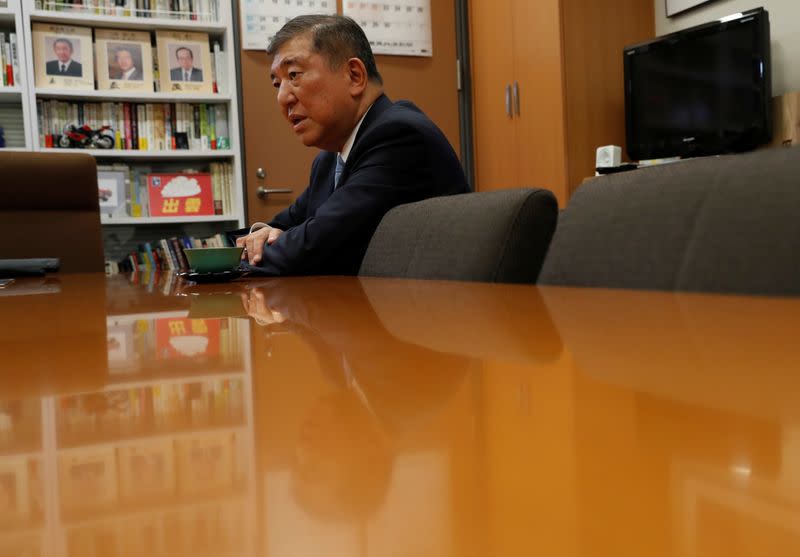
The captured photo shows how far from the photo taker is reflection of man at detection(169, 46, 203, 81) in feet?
11.7

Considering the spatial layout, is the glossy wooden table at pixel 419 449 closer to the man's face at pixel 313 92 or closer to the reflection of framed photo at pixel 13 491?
the reflection of framed photo at pixel 13 491

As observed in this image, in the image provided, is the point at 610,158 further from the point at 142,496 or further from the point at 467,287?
the point at 142,496

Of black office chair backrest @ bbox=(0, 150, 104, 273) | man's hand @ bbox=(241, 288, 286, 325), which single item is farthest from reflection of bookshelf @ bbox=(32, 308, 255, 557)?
black office chair backrest @ bbox=(0, 150, 104, 273)

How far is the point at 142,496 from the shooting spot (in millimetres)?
127

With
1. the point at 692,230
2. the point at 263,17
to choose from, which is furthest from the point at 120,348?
the point at 263,17

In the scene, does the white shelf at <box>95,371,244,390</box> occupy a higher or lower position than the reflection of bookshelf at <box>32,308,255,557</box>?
lower

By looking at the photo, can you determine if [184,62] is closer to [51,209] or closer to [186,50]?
[186,50]

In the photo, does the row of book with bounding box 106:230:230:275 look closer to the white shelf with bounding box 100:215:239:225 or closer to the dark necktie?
the white shelf with bounding box 100:215:239:225

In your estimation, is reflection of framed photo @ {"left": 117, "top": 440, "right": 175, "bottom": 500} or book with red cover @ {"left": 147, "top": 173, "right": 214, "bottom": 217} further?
book with red cover @ {"left": 147, "top": 173, "right": 214, "bottom": 217}

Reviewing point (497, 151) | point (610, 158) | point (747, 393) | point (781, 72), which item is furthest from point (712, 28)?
point (747, 393)

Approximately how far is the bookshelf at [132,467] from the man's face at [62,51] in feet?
11.7

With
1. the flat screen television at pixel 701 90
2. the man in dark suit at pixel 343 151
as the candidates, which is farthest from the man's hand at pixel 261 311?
the flat screen television at pixel 701 90

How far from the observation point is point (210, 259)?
4.14ft

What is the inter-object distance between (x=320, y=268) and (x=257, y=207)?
2338 millimetres
